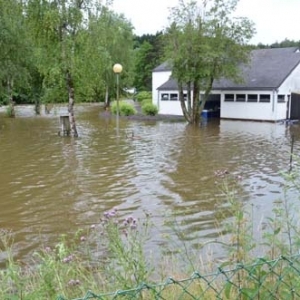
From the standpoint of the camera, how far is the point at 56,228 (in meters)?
6.73

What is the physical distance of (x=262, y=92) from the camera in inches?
1039

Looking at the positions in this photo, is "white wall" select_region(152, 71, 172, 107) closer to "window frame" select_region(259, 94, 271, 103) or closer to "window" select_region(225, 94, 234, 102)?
"window" select_region(225, 94, 234, 102)

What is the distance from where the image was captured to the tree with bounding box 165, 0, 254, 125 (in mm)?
23203

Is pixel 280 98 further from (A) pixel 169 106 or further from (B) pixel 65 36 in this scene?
(B) pixel 65 36

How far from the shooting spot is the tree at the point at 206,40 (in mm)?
23203

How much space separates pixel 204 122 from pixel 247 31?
5.67 meters

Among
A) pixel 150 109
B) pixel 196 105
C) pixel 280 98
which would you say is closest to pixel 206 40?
pixel 196 105

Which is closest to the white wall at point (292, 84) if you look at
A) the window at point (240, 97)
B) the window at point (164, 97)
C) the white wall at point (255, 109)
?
the white wall at point (255, 109)

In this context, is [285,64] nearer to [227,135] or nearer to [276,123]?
[276,123]

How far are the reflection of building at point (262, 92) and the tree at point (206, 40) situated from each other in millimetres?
1623

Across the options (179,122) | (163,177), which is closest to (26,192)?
(163,177)

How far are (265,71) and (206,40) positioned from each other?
21.6 feet

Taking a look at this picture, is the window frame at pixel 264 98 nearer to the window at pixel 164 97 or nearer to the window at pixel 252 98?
the window at pixel 252 98

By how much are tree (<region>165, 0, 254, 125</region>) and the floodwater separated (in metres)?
5.43
